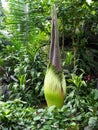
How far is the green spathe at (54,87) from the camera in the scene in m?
4.49

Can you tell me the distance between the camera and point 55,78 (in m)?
4.55

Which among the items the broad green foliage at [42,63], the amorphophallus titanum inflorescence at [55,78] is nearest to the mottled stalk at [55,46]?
the amorphophallus titanum inflorescence at [55,78]

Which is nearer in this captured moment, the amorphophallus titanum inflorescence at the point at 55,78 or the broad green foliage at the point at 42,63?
the broad green foliage at the point at 42,63

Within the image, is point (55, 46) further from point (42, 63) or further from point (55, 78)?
point (42, 63)

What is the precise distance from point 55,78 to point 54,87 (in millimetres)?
149

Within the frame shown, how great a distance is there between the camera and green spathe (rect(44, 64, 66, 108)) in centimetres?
449

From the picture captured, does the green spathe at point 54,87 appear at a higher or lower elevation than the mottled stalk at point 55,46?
lower

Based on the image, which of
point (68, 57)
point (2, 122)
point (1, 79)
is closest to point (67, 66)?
point (68, 57)

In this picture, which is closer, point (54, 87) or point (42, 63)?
point (54, 87)

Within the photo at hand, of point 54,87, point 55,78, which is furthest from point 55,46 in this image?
point 54,87

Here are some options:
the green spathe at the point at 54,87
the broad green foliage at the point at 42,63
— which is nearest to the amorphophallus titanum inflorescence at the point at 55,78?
the green spathe at the point at 54,87

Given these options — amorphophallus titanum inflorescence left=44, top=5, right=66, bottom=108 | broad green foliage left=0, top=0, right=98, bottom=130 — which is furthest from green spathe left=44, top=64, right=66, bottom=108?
broad green foliage left=0, top=0, right=98, bottom=130

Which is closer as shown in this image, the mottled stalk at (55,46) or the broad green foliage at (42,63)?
the broad green foliage at (42,63)

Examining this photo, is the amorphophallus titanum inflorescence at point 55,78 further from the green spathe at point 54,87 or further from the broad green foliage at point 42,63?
the broad green foliage at point 42,63
